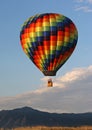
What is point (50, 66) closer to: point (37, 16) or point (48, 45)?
Result: point (48, 45)

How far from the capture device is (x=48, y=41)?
300ft

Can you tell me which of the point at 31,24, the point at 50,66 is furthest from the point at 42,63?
the point at 31,24

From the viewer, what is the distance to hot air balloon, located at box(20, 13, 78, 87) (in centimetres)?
9150

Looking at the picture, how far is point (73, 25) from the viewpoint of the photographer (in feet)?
313

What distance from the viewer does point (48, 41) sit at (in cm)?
9156

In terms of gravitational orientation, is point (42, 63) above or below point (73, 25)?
below

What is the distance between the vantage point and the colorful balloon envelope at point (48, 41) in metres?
91.5

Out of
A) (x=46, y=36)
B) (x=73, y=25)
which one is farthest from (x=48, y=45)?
(x=73, y=25)

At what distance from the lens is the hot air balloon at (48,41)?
91500 mm

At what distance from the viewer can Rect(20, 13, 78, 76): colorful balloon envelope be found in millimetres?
91500

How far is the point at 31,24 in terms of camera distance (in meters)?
92.6

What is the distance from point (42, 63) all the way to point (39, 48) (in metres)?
3.32

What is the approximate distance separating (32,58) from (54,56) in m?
5.31

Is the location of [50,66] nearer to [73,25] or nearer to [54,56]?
[54,56]
